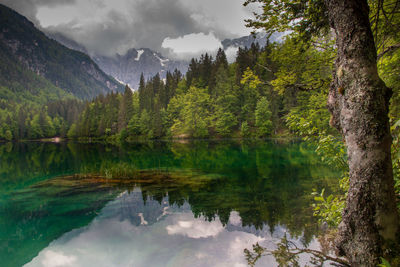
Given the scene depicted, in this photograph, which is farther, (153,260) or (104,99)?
(104,99)

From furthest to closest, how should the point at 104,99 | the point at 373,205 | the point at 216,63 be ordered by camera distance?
the point at 104,99 → the point at 216,63 → the point at 373,205

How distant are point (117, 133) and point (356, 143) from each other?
85.6 metres

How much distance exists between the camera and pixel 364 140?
2941 millimetres

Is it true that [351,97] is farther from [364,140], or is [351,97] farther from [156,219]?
[156,219]

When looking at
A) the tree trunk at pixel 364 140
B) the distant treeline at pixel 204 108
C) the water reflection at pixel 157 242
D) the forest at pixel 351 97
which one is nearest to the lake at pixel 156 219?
the water reflection at pixel 157 242

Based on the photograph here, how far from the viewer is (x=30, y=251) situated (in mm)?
6605

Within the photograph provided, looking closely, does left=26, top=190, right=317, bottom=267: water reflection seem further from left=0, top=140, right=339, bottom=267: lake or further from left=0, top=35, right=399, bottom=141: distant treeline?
left=0, top=35, right=399, bottom=141: distant treeline

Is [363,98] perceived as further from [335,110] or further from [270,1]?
[270,1]

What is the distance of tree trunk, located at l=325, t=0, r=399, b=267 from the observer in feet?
9.56

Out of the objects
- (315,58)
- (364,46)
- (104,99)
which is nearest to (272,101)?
(315,58)

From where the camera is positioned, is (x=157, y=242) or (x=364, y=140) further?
(x=157, y=242)

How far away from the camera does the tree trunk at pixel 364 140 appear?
2914mm

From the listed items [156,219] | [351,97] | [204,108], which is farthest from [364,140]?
[204,108]

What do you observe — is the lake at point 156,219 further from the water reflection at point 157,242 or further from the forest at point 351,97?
the forest at point 351,97
